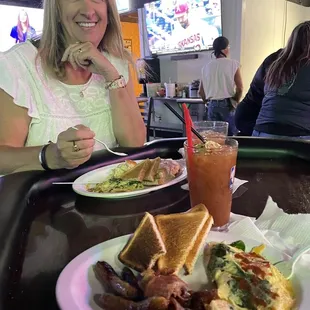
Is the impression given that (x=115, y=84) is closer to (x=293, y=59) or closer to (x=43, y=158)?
(x=43, y=158)

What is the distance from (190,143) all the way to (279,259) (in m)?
0.33

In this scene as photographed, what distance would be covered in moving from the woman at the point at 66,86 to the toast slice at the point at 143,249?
77 centimetres

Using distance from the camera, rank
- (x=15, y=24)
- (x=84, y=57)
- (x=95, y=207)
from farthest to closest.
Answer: (x=15, y=24)
(x=84, y=57)
(x=95, y=207)

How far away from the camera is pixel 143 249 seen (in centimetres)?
60

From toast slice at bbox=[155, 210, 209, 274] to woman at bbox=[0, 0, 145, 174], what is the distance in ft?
2.44

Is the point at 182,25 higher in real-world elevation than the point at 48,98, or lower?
higher

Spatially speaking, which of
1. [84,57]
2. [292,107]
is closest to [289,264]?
[84,57]

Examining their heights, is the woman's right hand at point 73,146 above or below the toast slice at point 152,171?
above

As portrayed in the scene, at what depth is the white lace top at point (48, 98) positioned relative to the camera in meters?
1.46

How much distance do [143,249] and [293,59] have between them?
7.16 feet

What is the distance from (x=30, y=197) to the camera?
3.06ft

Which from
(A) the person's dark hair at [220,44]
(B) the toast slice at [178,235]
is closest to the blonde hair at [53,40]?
(B) the toast slice at [178,235]

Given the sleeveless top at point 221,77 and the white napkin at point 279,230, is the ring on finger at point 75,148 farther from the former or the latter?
the sleeveless top at point 221,77

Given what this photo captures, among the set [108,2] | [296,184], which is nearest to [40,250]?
[296,184]
